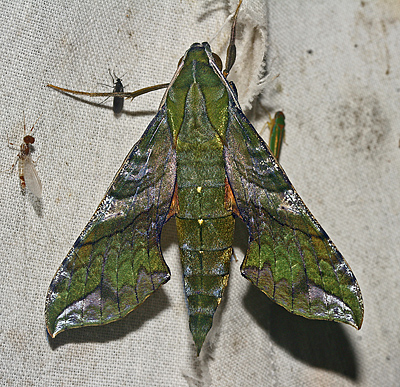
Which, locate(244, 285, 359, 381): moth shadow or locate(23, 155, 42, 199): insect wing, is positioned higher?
locate(23, 155, 42, 199): insect wing

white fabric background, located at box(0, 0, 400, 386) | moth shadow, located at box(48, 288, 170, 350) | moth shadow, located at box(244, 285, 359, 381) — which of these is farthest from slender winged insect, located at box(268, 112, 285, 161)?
moth shadow, located at box(48, 288, 170, 350)

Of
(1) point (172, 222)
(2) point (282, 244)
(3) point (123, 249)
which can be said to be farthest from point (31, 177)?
(2) point (282, 244)

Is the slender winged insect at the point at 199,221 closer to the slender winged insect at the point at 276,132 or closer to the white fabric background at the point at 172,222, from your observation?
the white fabric background at the point at 172,222

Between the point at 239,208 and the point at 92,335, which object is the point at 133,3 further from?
the point at 92,335

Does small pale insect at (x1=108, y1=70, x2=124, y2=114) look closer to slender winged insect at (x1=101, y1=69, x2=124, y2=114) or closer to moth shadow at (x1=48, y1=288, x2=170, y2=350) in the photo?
slender winged insect at (x1=101, y1=69, x2=124, y2=114)

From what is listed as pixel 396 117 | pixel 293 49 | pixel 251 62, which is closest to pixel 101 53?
pixel 251 62

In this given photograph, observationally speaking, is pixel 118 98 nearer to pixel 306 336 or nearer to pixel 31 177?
pixel 31 177
